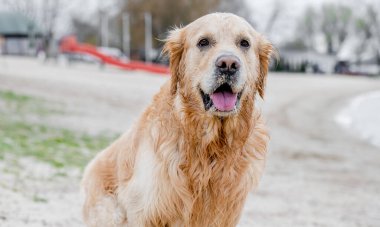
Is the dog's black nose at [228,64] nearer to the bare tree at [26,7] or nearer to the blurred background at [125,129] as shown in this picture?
the blurred background at [125,129]

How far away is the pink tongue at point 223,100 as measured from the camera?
13.9ft

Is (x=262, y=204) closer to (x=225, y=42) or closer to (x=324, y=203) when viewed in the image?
(x=324, y=203)

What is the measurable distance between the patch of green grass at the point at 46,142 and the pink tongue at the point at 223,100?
190 inches

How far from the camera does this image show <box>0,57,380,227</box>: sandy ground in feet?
22.2

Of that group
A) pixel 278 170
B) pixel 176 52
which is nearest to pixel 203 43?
pixel 176 52

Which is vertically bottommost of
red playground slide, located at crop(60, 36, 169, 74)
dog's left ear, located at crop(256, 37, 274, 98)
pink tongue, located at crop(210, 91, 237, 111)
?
red playground slide, located at crop(60, 36, 169, 74)

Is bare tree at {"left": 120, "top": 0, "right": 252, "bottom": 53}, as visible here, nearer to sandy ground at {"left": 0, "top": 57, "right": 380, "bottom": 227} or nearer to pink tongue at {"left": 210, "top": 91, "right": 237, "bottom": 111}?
sandy ground at {"left": 0, "top": 57, "right": 380, "bottom": 227}

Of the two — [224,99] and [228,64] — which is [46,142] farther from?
[228,64]

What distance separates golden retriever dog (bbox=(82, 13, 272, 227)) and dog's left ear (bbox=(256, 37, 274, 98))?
36mm

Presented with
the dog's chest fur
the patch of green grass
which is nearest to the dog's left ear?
the dog's chest fur

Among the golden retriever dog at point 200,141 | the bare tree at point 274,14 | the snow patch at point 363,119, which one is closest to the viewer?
the golden retriever dog at point 200,141

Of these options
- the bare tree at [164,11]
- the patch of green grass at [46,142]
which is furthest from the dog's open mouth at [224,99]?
the bare tree at [164,11]

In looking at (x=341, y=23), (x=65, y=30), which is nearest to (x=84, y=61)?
(x=65, y=30)

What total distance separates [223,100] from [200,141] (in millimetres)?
366
